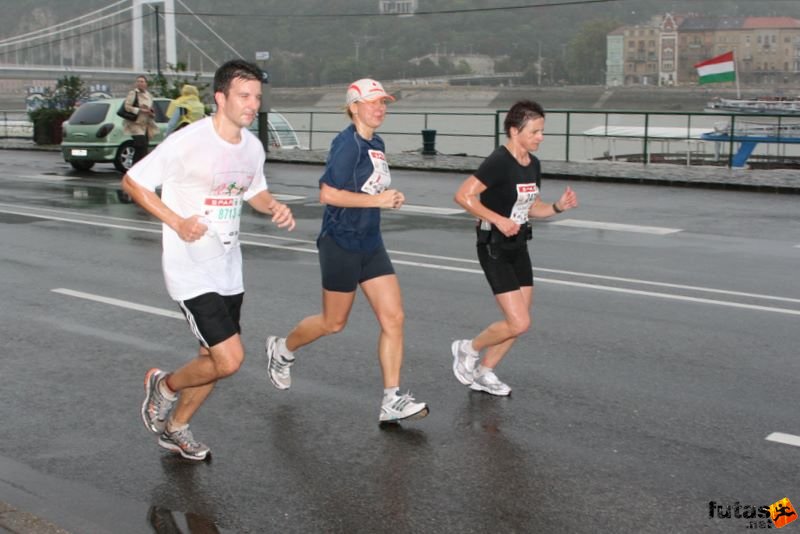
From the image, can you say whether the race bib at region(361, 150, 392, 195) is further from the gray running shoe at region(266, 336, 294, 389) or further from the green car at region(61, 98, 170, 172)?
the green car at region(61, 98, 170, 172)

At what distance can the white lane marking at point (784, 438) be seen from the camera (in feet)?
18.5

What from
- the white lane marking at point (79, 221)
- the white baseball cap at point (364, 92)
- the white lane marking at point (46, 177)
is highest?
the white baseball cap at point (364, 92)

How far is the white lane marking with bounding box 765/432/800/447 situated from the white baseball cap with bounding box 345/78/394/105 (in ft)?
8.56

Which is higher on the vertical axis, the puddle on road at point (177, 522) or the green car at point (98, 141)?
the green car at point (98, 141)

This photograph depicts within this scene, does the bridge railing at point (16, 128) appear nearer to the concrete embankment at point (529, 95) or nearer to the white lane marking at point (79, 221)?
the white lane marking at point (79, 221)

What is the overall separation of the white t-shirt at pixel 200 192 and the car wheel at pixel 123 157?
18.7 metres

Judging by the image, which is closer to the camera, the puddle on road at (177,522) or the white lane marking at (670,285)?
the puddle on road at (177,522)

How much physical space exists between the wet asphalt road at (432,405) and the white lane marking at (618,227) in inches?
69.7

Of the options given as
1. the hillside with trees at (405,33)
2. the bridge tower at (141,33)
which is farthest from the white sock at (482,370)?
the hillside with trees at (405,33)

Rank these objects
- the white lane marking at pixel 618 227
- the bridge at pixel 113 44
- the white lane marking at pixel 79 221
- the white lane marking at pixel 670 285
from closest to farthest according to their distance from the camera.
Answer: the white lane marking at pixel 670 285 < the white lane marking at pixel 618 227 < the white lane marking at pixel 79 221 < the bridge at pixel 113 44

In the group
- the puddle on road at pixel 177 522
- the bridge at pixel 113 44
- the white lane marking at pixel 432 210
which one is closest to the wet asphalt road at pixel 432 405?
the puddle on road at pixel 177 522

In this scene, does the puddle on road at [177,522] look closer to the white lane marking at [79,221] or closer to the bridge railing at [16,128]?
the white lane marking at [79,221]

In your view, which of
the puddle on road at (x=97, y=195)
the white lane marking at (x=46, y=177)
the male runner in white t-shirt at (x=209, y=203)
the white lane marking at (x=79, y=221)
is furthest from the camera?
the white lane marking at (x=46, y=177)

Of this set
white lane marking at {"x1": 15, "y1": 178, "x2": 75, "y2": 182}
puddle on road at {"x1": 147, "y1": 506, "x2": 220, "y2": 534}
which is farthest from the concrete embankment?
puddle on road at {"x1": 147, "y1": 506, "x2": 220, "y2": 534}
